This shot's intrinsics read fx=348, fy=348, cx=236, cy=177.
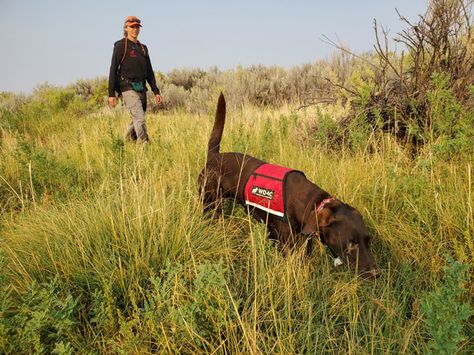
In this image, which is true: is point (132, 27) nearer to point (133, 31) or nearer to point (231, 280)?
point (133, 31)

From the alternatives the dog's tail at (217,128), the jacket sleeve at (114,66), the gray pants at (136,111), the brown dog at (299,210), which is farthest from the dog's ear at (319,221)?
the jacket sleeve at (114,66)

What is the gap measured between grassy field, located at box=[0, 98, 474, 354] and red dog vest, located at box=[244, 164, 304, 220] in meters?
0.31

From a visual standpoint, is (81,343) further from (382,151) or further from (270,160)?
(382,151)

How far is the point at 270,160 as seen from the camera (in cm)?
420

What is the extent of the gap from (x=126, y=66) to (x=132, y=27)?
2.20 feet

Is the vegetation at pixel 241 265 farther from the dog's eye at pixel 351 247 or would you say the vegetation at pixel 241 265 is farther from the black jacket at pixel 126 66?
the black jacket at pixel 126 66

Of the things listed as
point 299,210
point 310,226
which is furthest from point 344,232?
point 299,210

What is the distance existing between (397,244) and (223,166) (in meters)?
1.56

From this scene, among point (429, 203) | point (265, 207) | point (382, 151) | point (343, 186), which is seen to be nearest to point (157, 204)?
point (265, 207)

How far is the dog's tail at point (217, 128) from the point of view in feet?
10.1

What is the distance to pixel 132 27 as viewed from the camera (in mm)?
6020

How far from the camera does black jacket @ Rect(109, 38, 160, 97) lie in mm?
6000

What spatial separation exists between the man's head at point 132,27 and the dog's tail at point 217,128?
3783 millimetres

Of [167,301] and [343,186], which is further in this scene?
[343,186]
